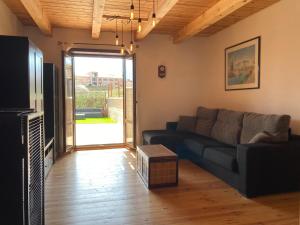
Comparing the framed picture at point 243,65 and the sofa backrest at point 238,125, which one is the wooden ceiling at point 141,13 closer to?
the framed picture at point 243,65

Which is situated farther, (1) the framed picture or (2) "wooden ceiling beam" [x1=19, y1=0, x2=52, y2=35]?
(1) the framed picture

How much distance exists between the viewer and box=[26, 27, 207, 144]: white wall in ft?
18.2

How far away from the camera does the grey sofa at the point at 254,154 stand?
286 cm

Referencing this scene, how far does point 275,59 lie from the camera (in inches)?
148

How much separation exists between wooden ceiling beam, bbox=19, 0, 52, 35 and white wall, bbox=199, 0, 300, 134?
136 inches

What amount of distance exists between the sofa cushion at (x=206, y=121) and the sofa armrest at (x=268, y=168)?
70.5 inches

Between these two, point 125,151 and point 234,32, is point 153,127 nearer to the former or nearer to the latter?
point 125,151

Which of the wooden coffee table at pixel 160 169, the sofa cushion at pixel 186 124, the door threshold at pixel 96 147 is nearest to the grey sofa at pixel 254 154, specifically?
the wooden coffee table at pixel 160 169

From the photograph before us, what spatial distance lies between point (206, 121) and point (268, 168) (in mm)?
2085

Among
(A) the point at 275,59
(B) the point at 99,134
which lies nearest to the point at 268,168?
(A) the point at 275,59

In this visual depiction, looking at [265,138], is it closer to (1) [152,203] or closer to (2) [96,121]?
(1) [152,203]

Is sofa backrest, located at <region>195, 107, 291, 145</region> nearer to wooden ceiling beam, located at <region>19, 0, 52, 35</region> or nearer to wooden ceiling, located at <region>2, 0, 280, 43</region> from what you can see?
wooden ceiling, located at <region>2, 0, 280, 43</region>

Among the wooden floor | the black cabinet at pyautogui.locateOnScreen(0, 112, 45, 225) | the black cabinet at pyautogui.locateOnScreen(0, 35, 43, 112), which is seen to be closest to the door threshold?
the wooden floor

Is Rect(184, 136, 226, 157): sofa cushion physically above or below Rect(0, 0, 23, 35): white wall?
below
